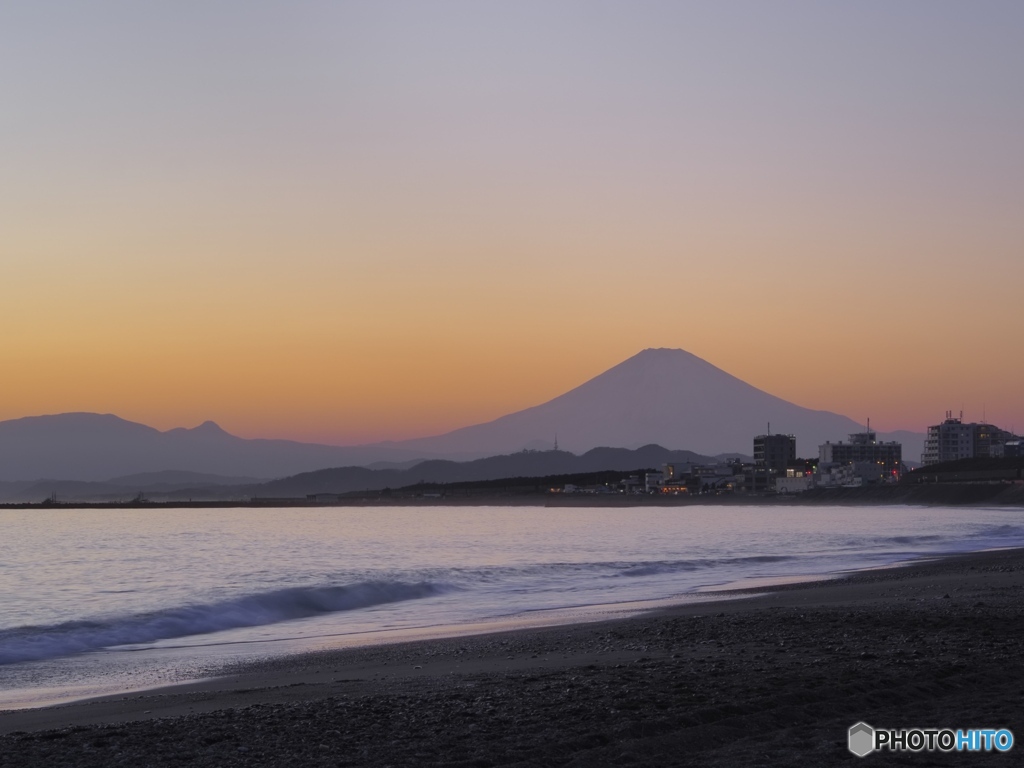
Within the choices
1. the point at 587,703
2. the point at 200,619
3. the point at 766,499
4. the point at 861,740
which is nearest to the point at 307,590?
the point at 200,619

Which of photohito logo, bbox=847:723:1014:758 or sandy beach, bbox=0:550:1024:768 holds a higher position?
photohito logo, bbox=847:723:1014:758

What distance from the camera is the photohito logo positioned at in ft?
20.3

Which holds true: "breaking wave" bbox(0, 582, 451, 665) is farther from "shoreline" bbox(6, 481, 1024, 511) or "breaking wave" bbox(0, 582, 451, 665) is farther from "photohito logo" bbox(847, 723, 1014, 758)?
"shoreline" bbox(6, 481, 1024, 511)

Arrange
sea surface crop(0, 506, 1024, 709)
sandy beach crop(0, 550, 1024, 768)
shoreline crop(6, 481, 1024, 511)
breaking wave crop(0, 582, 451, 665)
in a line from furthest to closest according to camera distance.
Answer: shoreline crop(6, 481, 1024, 511) < breaking wave crop(0, 582, 451, 665) < sea surface crop(0, 506, 1024, 709) < sandy beach crop(0, 550, 1024, 768)

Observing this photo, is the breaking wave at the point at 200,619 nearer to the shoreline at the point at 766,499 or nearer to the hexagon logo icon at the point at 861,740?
the hexagon logo icon at the point at 861,740

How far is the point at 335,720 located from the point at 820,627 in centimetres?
717

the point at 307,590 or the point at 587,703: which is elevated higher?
the point at 587,703

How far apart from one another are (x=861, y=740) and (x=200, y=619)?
16.4m

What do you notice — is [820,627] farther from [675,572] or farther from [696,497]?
[696,497]

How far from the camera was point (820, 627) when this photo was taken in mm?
12734

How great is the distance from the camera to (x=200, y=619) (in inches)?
800

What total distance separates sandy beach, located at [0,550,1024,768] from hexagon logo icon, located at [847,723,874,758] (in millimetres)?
94

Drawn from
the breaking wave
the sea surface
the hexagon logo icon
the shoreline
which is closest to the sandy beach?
the hexagon logo icon

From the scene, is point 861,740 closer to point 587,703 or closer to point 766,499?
point 587,703
